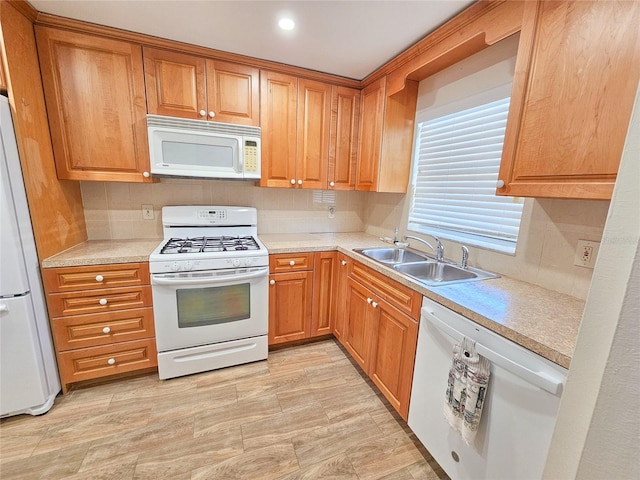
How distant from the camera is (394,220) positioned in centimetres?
241

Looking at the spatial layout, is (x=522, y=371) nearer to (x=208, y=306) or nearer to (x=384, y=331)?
(x=384, y=331)

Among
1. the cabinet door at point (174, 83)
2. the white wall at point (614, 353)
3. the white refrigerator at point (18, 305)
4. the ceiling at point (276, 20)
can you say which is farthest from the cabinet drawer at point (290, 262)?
the white wall at point (614, 353)

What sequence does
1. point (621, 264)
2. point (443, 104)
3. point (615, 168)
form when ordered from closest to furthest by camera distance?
1. point (621, 264)
2. point (615, 168)
3. point (443, 104)

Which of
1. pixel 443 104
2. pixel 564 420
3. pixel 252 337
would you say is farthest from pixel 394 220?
pixel 564 420

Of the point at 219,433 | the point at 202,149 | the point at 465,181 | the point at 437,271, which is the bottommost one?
the point at 219,433

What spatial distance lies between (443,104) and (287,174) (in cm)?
126

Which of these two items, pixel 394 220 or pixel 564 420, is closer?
pixel 564 420

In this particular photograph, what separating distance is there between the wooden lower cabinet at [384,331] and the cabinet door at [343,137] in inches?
33.8

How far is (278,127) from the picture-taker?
84.9 inches

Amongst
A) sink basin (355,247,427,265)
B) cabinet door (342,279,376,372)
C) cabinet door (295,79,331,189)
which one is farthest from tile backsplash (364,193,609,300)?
cabinet door (295,79,331,189)

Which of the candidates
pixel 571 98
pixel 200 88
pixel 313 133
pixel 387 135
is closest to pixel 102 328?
pixel 200 88

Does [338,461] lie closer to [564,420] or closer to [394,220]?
[564,420]

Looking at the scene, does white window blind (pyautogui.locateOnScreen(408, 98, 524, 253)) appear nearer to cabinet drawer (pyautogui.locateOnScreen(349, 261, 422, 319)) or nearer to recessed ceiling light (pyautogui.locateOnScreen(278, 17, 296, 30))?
cabinet drawer (pyautogui.locateOnScreen(349, 261, 422, 319))

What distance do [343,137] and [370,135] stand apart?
0.26m
